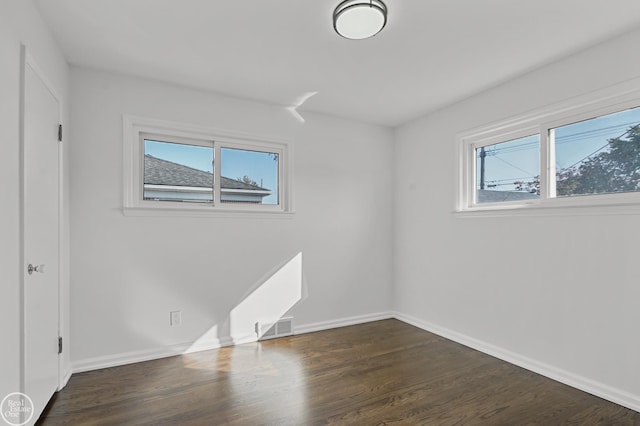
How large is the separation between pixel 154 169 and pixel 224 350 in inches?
71.0

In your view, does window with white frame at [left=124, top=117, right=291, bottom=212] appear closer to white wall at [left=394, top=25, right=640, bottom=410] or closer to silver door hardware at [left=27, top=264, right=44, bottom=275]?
silver door hardware at [left=27, top=264, right=44, bottom=275]

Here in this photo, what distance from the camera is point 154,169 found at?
10.2 feet

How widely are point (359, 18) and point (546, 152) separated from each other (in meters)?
1.94

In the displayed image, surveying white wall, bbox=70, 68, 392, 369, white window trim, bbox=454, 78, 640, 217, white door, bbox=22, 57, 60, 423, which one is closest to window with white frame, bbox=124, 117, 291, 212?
white wall, bbox=70, 68, 392, 369

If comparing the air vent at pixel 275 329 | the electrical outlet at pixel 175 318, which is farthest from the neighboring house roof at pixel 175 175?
the air vent at pixel 275 329

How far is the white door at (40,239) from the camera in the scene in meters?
1.84

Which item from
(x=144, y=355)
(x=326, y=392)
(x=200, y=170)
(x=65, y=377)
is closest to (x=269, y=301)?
(x=144, y=355)

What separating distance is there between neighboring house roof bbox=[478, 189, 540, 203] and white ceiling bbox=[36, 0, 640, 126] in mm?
1002

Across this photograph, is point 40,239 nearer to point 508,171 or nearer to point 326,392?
point 326,392

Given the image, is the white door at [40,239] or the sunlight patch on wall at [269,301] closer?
the white door at [40,239]

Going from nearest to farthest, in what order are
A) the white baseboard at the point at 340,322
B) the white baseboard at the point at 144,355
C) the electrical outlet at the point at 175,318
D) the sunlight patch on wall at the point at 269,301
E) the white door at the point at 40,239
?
the white door at the point at 40,239 → the white baseboard at the point at 144,355 → the electrical outlet at the point at 175,318 → the sunlight patch on wall at the point at 269,301 → the white baseboard at the point at 340,322

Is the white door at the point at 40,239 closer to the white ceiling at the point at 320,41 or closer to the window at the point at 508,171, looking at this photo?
the white ceiling at the point at 320,41

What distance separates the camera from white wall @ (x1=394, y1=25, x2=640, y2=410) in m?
2.30

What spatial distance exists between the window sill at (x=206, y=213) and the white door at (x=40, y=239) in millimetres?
638
